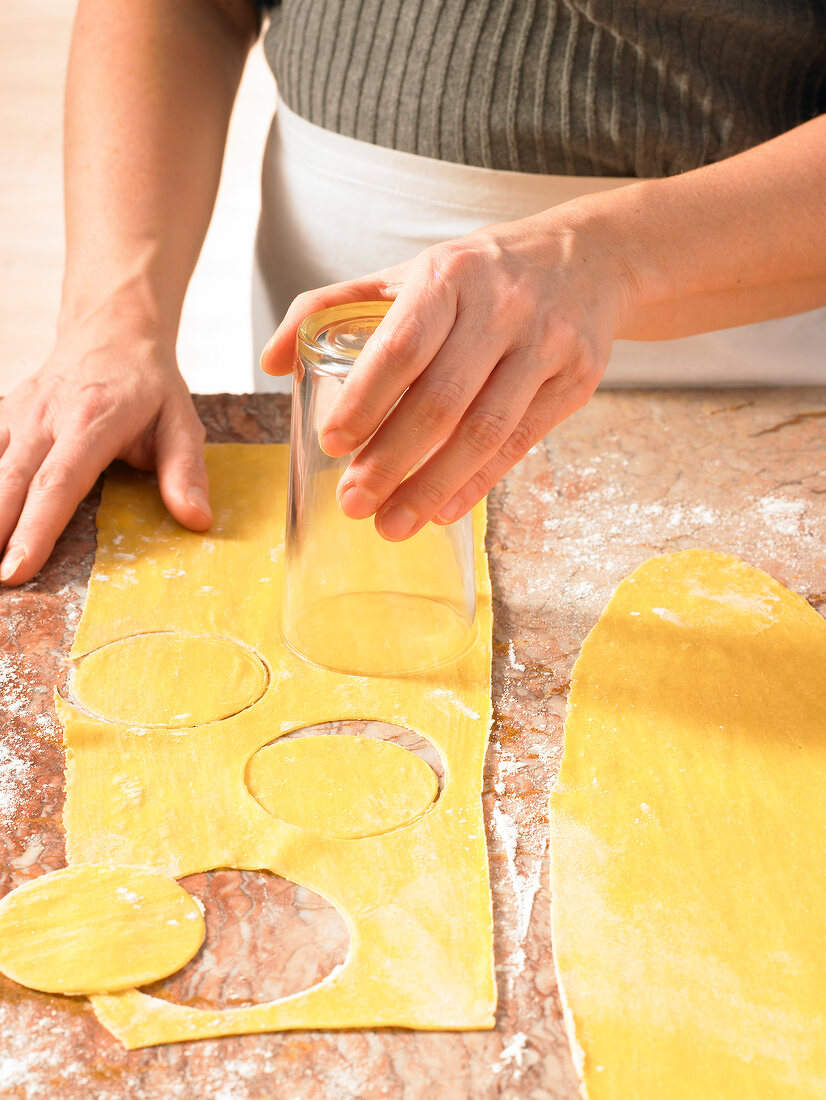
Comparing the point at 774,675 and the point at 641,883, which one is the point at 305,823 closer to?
the point at 641,883

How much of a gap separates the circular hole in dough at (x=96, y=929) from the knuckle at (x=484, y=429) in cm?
31

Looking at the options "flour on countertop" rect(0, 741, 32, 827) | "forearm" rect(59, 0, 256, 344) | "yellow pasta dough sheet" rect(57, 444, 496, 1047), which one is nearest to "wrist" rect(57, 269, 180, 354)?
"forearm" rect(59, 0, 256, 344)

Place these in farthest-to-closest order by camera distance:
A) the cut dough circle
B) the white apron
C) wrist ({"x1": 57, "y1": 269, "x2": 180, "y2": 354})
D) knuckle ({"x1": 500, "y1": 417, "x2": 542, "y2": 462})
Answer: the white apron, wrist ({"x1": 57, "y1": 269, "x2": 180, "y2": 354}), knuckle ({"x1": 500, "y1": 417, "x2": 542, "y2": 462}), the cut dough circle

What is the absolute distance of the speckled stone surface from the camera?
439 millimetres

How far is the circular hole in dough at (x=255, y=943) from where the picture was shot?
47 centimetres

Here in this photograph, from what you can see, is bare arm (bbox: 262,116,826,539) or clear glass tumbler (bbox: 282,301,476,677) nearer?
bare arm (bbox: 262,116,826,539)

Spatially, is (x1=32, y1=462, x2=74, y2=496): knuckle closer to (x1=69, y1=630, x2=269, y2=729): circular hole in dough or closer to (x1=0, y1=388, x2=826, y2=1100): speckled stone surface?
(x1=0, y1=388, x2=826, y2=1100): speckled stone surface

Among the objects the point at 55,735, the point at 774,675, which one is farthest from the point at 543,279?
the point at 55,735

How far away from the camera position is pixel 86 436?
856 mm

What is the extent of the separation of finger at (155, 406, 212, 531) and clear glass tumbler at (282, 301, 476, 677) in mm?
136

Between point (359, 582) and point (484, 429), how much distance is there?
173mm

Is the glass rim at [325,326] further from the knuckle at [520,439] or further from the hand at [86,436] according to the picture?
the hand at [86,436]

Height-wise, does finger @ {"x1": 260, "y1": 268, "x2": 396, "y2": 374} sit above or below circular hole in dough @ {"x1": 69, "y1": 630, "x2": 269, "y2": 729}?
above

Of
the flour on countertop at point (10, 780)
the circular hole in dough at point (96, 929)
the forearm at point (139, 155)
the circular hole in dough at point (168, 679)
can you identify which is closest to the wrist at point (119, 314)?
the forearm at point (139, 155)
